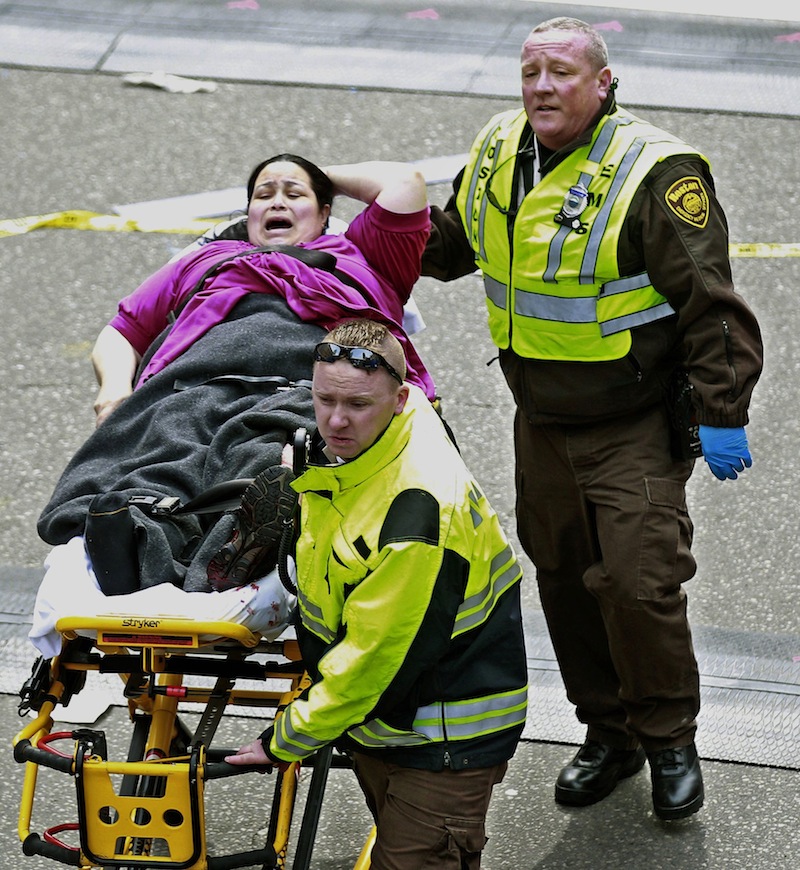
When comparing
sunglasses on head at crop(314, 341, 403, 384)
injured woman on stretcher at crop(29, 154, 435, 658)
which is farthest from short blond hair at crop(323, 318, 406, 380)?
injured woman on stretcher at crop(29, 154, 435, 658)

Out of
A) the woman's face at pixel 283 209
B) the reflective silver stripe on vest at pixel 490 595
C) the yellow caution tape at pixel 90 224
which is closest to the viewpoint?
the reflective silver stripe on vest at pixel 490 595

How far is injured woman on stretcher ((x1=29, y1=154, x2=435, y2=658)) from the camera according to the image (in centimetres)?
328

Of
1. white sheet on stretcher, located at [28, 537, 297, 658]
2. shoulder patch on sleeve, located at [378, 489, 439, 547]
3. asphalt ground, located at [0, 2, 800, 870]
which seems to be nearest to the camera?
shoulder patch on sleeve, located at [378, 489, 439, 547]

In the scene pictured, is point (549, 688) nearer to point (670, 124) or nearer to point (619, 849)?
point (619, 849)

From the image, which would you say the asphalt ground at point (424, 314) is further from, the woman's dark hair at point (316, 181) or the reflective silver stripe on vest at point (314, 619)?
the woman's dark hair at point (316, 181)

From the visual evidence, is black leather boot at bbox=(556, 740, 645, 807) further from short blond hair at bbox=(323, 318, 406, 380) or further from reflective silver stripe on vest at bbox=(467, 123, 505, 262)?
short blond hair at bbox=(323, 318, 406, 380)

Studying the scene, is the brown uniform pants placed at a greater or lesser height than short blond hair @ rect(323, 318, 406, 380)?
lesser

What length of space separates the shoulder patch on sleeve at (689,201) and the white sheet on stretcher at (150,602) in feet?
4.20

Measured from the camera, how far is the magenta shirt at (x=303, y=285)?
165 inches

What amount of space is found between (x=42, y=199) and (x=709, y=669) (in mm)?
4521

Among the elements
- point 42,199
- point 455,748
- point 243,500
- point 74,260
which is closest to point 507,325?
point 243,500

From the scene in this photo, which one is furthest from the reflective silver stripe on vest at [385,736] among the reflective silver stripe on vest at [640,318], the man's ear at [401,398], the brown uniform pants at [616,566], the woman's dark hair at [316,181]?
the woman's dark hair at [316,181]

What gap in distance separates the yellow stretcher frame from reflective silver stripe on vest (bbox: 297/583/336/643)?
0.45 ft

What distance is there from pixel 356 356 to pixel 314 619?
1.81 feet
